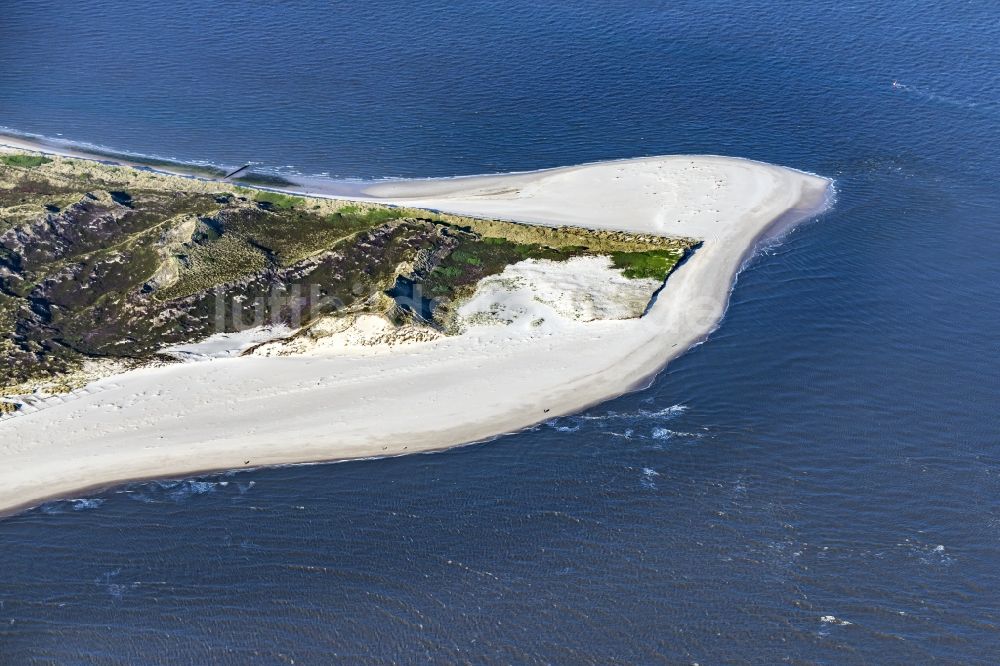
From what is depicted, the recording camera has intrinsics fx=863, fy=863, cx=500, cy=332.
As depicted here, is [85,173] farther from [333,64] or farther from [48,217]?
[333,64]

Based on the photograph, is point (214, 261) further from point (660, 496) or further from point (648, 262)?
point (660, 496)

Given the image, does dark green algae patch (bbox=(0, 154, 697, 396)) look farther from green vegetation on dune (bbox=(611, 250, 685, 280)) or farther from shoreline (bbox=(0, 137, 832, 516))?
shoreline (bbox=(0, 137, 832, 516))

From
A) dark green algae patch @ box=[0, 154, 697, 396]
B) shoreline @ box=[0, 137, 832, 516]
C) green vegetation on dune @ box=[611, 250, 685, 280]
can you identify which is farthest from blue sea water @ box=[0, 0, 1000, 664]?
dark green algae patch @ box=[0, 154, 697, 396]

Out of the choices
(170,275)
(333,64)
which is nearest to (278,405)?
(170,275)

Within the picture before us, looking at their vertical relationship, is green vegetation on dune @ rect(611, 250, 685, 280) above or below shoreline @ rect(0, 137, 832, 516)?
above

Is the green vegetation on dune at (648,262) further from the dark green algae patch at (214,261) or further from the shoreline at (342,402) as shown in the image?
the shoreline at (342,402)

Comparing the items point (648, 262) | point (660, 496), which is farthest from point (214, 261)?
point (660, 496)

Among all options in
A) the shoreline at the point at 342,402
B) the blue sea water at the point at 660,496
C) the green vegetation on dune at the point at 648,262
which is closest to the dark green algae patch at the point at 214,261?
the green vegetation on dune at the point at 648,262
